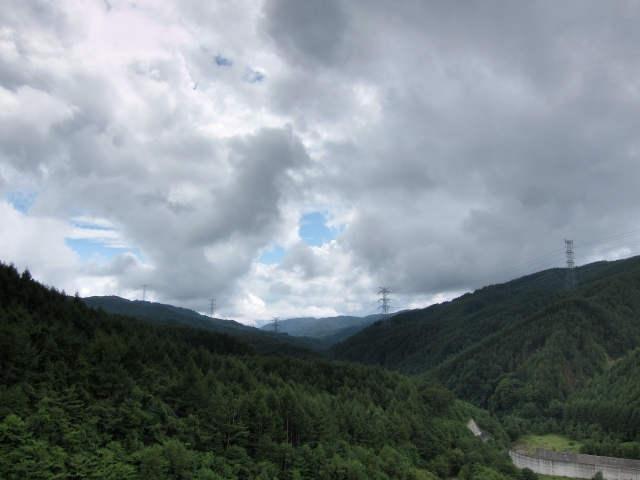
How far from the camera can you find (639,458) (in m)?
98.5

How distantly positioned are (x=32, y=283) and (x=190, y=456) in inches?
2547

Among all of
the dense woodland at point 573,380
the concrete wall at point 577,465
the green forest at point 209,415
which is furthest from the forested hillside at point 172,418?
the dense woodland at point 573,380

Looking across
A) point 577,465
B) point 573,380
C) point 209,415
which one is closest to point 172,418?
point 209,415

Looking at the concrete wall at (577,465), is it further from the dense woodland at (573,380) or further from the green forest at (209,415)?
the dense woodland at (573,380)

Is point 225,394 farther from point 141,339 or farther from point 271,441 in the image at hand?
point 141,339

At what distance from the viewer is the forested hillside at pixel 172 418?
50.3m

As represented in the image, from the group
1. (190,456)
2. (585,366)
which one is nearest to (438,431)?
(190,456)

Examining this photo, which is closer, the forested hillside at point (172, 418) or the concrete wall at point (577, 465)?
the forested hillside at point (172, 418)

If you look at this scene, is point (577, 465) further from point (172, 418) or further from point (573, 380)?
point (172, 418)

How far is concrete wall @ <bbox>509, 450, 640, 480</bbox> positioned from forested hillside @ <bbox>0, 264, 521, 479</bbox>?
2036cm

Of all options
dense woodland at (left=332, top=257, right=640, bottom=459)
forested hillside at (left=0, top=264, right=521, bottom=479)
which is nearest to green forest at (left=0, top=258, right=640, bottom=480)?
forested hillside at (left=0, top=264, right=521, bottom=479)

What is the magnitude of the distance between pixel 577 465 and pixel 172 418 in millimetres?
93265

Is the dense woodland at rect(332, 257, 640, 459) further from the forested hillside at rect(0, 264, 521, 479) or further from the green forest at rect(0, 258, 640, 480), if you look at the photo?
the forested hillside at rect(0, 264, 521, 479)

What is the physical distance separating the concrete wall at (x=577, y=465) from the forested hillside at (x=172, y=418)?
2036cm
